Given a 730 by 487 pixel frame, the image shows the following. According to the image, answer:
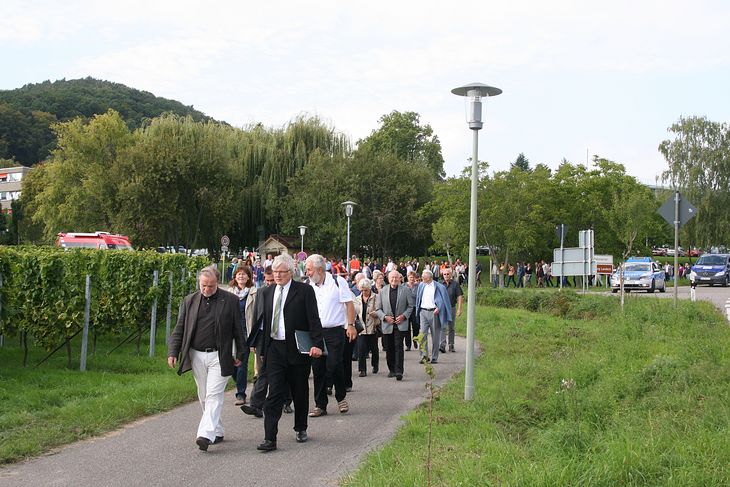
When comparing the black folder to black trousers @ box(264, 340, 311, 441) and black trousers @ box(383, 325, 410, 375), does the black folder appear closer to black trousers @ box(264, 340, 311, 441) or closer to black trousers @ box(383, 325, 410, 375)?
black trousers @ box(264, 340, 311, 441)

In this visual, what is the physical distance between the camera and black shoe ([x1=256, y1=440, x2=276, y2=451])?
7559 mm

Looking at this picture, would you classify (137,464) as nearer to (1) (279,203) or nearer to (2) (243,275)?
(2) (243,275)

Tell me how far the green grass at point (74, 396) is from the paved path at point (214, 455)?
28 centimetres

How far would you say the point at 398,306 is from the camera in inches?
521

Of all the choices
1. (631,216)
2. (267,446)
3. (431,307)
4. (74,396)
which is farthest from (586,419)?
(631,216)

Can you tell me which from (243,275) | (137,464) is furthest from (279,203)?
(137,464)

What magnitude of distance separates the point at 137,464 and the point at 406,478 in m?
2.55

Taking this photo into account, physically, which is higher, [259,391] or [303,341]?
[303,341]

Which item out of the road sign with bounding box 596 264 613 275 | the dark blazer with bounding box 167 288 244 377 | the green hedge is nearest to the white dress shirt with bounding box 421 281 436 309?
the green hedge

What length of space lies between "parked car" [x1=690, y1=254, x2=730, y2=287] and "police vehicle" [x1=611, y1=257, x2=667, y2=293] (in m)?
7.18

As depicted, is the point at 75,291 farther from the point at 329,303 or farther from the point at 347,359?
the point at 329,303

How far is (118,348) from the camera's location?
15.6 m

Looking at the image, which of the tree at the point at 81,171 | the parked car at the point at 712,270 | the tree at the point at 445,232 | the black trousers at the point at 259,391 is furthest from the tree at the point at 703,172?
the black trousers at the point at 259,391

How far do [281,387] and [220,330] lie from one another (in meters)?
0.81
